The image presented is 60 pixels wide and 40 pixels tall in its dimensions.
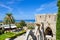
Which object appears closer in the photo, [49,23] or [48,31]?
[49,23]

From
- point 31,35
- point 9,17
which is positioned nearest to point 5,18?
point 9,17

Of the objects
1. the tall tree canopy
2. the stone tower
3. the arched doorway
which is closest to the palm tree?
the tall tree canopy

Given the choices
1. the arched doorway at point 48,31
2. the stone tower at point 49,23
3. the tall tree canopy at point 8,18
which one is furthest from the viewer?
the tall tree canopy at point 8,18

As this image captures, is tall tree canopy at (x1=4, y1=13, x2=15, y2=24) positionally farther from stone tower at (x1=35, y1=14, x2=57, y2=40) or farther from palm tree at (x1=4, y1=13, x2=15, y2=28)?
stone tower at (x1=35, y1=14, x2=57, y2=40)

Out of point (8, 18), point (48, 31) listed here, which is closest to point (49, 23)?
point (48, 31)

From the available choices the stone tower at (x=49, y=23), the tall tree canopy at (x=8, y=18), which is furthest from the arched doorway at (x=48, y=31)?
the tall tree canopy at (x=8, y=18)

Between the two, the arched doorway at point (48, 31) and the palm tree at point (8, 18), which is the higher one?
the palm tree at point (8, 18)

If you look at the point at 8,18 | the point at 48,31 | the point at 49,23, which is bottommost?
→ the point at 48,31

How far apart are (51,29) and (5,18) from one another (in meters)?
24.9

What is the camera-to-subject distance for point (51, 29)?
2306 cm

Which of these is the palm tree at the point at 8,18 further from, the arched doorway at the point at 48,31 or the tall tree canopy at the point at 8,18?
the arched doorway at the point at 48,31

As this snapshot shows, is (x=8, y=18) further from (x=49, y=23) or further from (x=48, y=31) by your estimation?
(x=49, y=23)

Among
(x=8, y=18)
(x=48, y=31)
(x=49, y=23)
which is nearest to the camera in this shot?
(x=49, y=23)

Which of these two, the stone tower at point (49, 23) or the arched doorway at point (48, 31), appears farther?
the arched doorway at point (48, 31)
